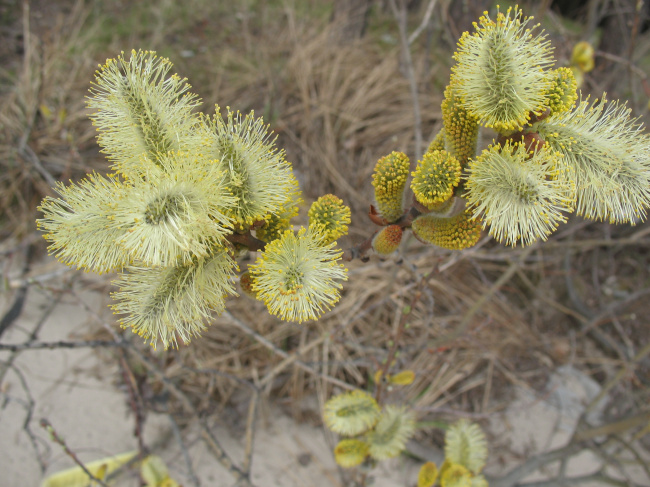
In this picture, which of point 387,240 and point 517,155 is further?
point 387,240

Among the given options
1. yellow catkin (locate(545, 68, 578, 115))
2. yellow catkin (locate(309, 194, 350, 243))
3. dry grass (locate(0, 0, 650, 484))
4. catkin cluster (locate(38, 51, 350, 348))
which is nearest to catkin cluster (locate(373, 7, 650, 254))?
yellow catkin (locate(545, 68, 578, 115))

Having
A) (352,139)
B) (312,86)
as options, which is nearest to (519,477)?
(352,139)

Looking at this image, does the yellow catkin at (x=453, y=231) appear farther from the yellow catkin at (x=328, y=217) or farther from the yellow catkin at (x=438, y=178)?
the yellow catkin at (x=328, y=217)

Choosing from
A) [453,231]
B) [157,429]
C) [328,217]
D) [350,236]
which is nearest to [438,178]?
[453,231]

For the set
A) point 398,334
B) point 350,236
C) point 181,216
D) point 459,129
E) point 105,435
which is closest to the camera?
point 181,216

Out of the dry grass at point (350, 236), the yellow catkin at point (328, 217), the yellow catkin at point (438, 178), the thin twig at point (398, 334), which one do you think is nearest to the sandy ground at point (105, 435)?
the dry grass at point (350, 236)

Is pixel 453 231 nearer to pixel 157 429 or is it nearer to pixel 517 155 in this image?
pixel 517 155
